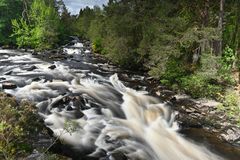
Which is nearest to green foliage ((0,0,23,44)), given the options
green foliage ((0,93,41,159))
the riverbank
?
the riverbank

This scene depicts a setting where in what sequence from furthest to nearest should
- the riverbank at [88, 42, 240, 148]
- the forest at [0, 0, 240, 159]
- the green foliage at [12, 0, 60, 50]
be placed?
the green foliage at [12, 0, 60, 50]
the forest at [0, 0, 240, 159]
the riverbank at [88, 42, 240, 148]

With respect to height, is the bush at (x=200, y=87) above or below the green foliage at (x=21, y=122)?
above

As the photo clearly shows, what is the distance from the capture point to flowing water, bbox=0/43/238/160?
548 inches

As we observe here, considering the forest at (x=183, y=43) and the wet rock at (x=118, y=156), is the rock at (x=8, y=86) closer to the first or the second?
the forest at (x=183, y=43)

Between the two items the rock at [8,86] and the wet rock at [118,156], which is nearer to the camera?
the wet rock at [118,156]

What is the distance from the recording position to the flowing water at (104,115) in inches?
548

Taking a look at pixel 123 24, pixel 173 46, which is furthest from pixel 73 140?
pixel 123 24

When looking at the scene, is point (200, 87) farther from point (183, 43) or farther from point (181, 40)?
point (183, 43)

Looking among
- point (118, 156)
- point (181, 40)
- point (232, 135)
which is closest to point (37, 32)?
point (181, 40)

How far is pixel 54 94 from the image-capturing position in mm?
20547

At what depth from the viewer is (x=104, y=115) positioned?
1775 centimetres

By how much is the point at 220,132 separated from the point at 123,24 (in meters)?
18.0

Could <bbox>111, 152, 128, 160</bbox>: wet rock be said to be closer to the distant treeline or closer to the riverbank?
the riverbank

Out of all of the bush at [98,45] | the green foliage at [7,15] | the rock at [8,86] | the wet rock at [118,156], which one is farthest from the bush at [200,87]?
the green foliage at [7,15]
